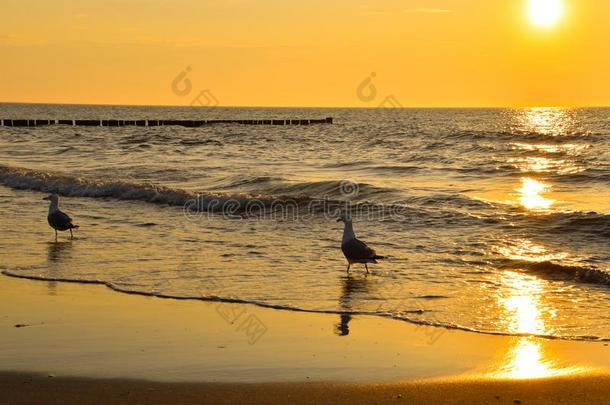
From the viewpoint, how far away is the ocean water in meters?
10.8

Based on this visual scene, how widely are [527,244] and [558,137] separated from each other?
40.4 m

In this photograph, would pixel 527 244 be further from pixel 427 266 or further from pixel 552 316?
pixel 552 316

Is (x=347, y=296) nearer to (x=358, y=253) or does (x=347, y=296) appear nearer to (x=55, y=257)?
(x=358, y=253)

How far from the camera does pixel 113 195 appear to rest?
2420 centimetres

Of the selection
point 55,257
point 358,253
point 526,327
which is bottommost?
point 526,327

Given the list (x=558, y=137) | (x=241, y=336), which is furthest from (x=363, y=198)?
(x=558, y=137)

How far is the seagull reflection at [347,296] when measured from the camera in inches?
362

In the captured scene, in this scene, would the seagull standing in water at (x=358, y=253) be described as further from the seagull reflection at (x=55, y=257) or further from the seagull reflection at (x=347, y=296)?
the seagull reflection at (x=55, y=257)

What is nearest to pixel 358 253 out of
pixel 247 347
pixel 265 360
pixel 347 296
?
pixel 347 296

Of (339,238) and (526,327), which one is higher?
(339,238)

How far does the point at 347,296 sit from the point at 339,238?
208 inches

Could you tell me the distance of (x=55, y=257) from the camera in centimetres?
1355

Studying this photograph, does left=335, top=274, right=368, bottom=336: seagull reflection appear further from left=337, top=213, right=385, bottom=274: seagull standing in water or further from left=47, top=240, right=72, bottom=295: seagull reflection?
left=47, top=240, right=72, bottom=295: seagull reflection

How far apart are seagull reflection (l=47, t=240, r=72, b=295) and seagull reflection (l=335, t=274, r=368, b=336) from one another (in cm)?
344
